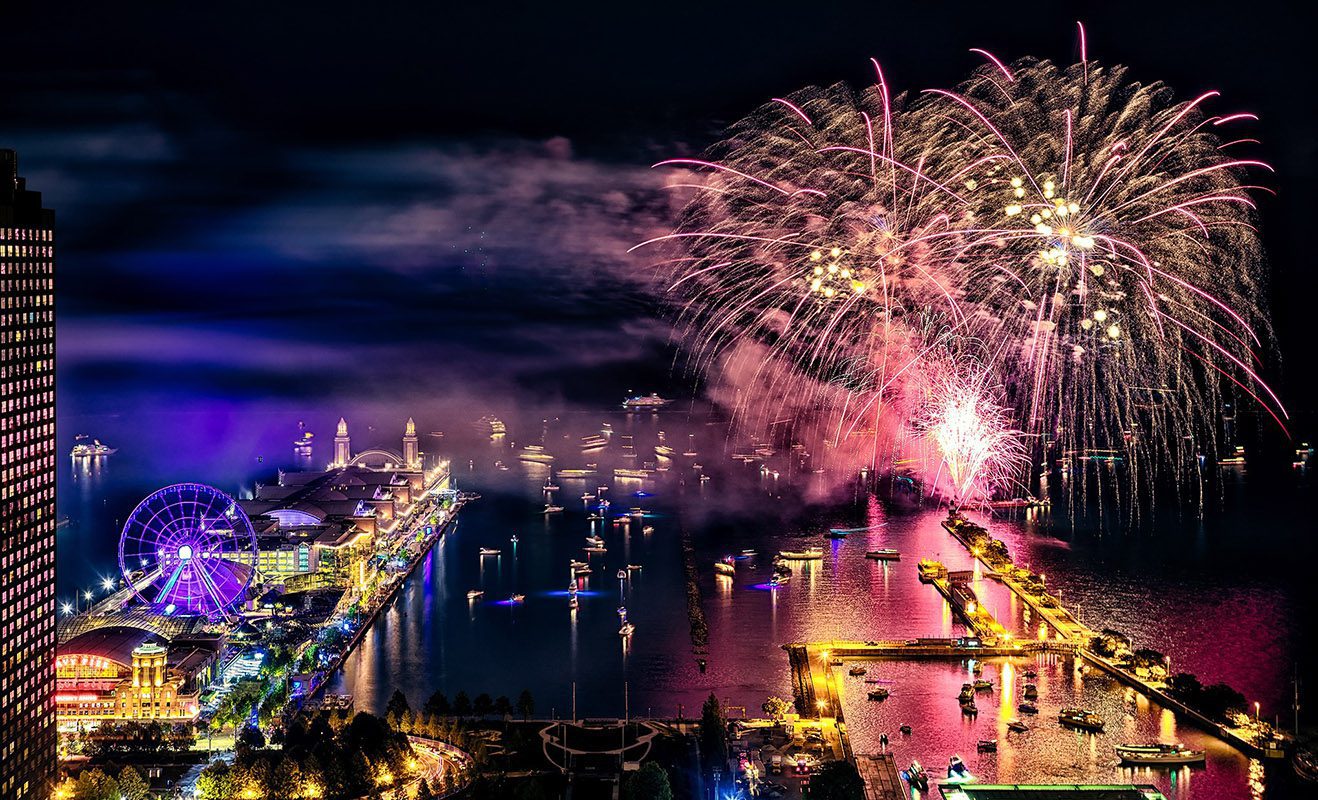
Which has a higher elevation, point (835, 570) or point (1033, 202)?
point (1033, 202)

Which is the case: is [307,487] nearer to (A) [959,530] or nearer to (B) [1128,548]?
(A) [959,530]

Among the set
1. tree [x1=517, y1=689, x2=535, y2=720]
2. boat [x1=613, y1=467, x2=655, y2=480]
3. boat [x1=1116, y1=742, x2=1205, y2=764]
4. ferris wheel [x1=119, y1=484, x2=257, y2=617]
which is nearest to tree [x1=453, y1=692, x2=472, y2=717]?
tree [x1=517, y1=689, x2=535, y2=720]

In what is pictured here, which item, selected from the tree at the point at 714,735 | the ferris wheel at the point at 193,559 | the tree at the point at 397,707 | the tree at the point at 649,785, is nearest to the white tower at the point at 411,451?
the ferris wheel at the point at 193,559

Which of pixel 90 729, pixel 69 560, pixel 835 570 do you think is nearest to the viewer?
pixel 90 729

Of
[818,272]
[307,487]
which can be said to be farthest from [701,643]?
[307,487]

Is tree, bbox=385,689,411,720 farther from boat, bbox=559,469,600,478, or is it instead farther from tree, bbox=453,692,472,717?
boat, bbox=559,469,600,478

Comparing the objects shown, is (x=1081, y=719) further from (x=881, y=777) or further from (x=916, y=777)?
(x=881, y=777)

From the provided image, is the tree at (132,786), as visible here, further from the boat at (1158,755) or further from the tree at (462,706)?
the boat at (1158,755)
